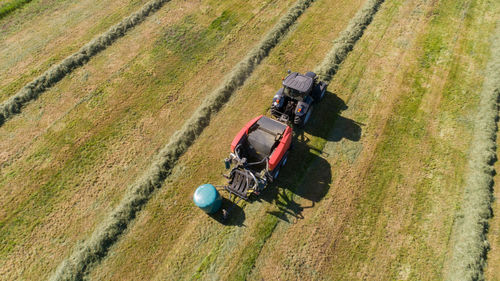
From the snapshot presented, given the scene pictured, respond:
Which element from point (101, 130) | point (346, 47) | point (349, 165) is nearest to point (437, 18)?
point (346, 47)

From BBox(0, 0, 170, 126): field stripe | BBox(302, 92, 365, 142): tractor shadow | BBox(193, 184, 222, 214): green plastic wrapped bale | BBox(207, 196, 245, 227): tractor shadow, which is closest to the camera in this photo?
BBox(193, 184, 222, 214): green plastic wrapped bale

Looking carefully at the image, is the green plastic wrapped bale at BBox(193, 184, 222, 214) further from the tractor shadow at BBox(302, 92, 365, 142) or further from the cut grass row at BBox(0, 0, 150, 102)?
the cut grass row at BBox(0, 0, 150, 102)

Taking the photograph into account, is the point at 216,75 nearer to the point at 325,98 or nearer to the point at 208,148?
the point at 208,148

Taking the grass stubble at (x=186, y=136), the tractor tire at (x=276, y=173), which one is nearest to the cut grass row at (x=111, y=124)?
the grass stubble at (x=186, y=136)

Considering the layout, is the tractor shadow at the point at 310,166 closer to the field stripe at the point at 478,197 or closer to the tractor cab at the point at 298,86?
the tractor cab at the point at 298,86

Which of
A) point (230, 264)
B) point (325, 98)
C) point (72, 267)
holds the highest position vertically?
point (325, 98)

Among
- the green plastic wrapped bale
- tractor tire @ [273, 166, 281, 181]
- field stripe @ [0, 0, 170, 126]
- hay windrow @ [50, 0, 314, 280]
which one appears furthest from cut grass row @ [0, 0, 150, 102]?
tractor tire @ [273, 166, 281, 181]
